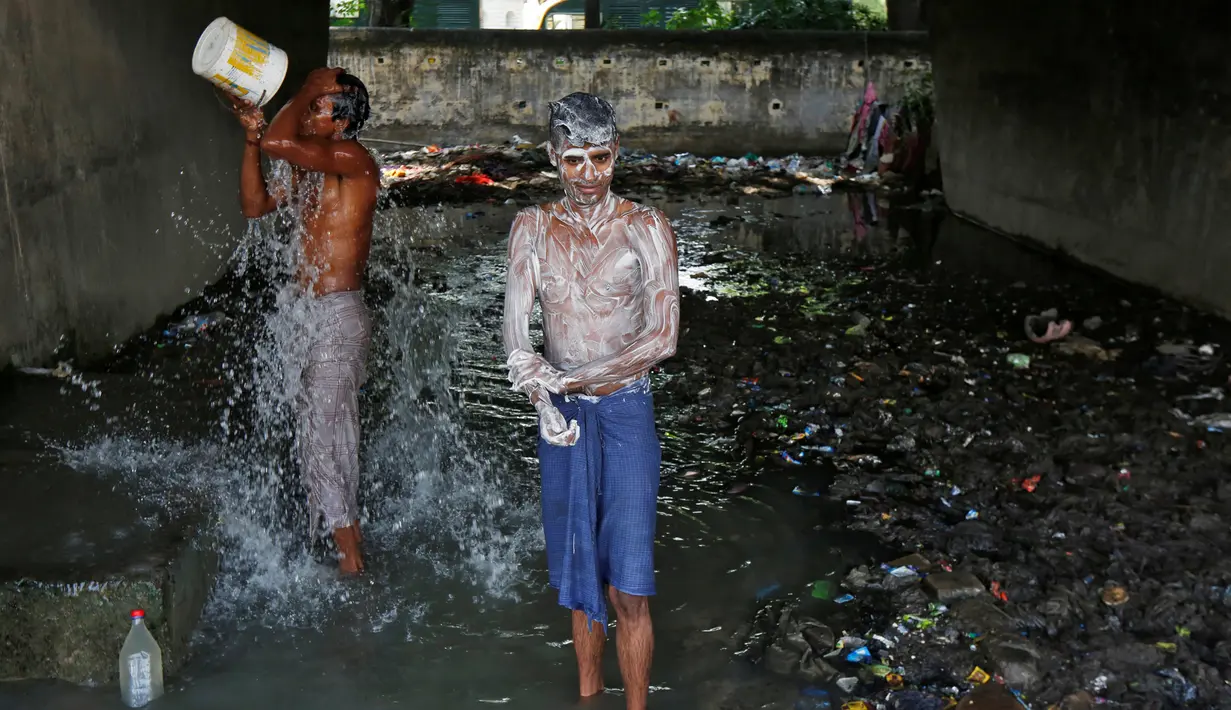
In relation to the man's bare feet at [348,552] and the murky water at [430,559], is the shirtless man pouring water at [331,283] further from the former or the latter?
the murky water at [430,559]

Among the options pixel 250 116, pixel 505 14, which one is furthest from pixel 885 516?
pixel 505 14

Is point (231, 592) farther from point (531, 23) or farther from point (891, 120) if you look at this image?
point (531, 23)

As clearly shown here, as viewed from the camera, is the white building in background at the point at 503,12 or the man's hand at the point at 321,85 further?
the white building in background at the point at 503,12

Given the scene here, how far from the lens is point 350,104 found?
407cm

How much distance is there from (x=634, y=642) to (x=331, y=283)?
1.82m

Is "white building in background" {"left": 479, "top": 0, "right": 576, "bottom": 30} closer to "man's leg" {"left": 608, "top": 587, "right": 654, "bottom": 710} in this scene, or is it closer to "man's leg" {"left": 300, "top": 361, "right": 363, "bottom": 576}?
"man's leg" {"left": 300, "top": 361, "right": 363, "bottom": 576}

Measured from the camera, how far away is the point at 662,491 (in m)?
5.15

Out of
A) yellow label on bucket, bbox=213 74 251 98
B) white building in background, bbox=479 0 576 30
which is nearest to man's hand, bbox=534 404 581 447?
yellow label on bucket, bbox=213 74 251 98

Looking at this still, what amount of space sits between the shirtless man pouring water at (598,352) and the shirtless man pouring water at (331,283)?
1.24 m

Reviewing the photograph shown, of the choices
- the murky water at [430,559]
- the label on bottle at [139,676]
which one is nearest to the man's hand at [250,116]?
the murky water at [430,559]

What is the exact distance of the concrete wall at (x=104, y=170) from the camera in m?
5.53

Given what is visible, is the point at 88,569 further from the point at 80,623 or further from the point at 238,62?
the point at 238,62

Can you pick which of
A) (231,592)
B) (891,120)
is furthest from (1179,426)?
(891,120)

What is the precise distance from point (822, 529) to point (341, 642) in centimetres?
200
